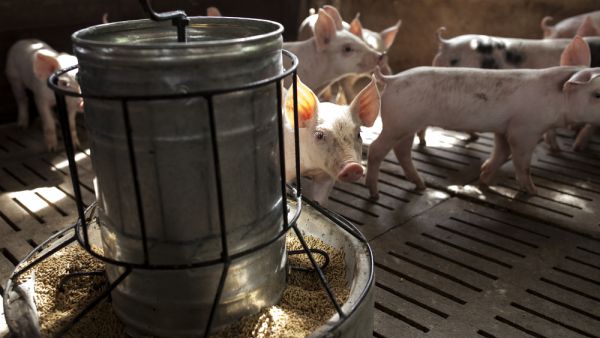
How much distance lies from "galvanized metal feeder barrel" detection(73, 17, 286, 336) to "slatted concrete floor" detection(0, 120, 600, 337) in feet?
2.49

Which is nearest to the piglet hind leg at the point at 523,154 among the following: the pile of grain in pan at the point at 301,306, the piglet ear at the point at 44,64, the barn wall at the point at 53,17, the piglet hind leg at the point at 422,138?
the piglet hind leg at the point at 422,138

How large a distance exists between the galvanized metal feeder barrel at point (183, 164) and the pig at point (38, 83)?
2.01m

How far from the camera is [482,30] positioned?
4.24 meters

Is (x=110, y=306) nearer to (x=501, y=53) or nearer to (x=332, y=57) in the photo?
(x=332, y=57)

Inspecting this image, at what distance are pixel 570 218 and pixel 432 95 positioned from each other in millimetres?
809

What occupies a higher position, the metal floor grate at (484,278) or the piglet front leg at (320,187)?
the piglet front leg at (320,187)

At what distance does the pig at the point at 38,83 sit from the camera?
3.16 meters

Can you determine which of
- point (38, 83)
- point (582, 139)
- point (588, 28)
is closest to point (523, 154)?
point (582, 139)

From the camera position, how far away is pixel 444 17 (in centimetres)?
441

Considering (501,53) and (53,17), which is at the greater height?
(53,17)

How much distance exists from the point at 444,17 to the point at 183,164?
12.3 ft

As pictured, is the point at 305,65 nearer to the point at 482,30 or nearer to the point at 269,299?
the point at 482,30

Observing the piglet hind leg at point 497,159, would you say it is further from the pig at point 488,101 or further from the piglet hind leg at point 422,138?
the piglet hind leg at point 422,138

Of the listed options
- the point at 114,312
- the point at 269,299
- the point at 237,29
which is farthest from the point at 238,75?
the point at 114,312
